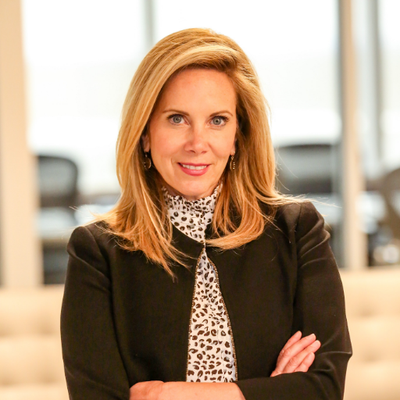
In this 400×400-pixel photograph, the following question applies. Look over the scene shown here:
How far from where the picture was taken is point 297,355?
1521 mm

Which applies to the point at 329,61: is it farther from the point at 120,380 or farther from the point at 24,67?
the point at 120,380

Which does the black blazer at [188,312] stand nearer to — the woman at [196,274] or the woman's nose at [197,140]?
the woman at [196,274]

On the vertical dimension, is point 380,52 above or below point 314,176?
above

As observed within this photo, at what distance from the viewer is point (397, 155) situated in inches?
155

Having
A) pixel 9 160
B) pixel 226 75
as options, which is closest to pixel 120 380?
pixel 226 75

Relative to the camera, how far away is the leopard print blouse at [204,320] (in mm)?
1535

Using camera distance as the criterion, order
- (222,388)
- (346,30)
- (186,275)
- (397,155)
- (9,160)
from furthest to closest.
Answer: (397,155)
(346,30)
(9,160)
(186,275)
(222,388)

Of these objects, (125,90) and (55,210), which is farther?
(125,90)

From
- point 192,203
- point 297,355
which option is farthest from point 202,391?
point 192,203

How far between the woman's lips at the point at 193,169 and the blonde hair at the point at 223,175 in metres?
0.14

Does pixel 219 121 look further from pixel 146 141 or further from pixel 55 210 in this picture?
pixel 55 210

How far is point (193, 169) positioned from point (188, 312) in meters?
0.37

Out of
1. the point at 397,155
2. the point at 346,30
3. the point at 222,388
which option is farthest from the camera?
the point at 397,155

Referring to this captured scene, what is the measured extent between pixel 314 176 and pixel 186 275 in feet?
7.57
